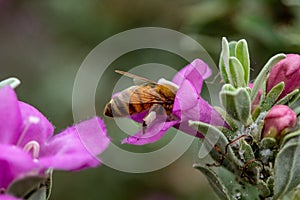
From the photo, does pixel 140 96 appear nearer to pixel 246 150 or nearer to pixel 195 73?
pixel 195 73

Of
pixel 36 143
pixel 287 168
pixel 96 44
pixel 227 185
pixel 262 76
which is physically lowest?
pixel 96 44

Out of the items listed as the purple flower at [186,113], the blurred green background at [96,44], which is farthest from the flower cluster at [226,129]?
the blurred green background at [96,44]

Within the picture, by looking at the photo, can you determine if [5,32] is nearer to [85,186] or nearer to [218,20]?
[85,186]

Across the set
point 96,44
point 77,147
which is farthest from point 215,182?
point 96,44

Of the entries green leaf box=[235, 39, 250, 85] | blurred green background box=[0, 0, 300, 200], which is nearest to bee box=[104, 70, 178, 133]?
green leaf box=[235, 39, 250, 85]

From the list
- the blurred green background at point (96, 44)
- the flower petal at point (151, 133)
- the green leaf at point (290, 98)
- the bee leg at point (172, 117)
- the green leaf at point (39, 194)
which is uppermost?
the green leaf at point (290, 98)

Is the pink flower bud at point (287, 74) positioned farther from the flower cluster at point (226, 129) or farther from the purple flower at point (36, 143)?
the purple flower at point (36, 143)

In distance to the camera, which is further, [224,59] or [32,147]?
[224,59]
